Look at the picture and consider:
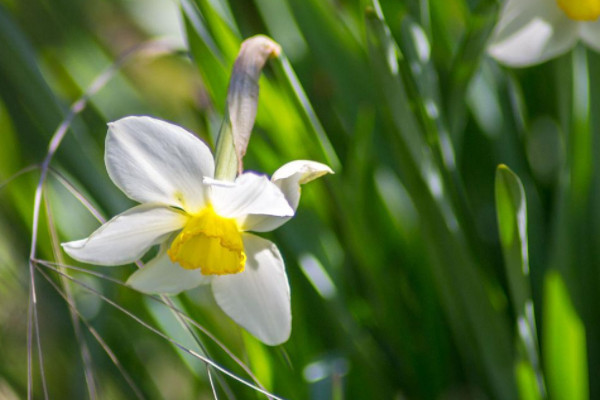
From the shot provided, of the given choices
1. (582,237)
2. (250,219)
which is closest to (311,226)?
(250,219)

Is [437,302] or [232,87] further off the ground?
[232,87]

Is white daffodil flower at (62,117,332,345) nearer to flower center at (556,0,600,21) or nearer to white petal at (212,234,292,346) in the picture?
white petal at (212,234,292,346)

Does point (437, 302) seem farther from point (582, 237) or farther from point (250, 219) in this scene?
point (250, 219)

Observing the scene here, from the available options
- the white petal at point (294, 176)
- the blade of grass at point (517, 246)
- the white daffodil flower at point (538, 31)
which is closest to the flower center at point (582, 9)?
the white daffodil flower at point (538, 31)

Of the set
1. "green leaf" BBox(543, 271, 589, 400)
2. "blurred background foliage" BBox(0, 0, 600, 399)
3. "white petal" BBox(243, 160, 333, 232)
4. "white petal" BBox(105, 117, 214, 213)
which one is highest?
"white petal" BBox(105, 117, 214, 213)

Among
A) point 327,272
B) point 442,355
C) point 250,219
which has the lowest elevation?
point 442,355

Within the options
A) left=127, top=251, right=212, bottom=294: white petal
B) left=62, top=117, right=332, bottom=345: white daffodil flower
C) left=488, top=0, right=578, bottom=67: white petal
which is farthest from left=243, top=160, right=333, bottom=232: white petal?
left=488, top=0, right=578, bottom=67: white petal

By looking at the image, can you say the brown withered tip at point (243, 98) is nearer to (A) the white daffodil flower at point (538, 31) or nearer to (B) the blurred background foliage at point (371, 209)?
(B) the blurred background foliage at point (371, 209)
